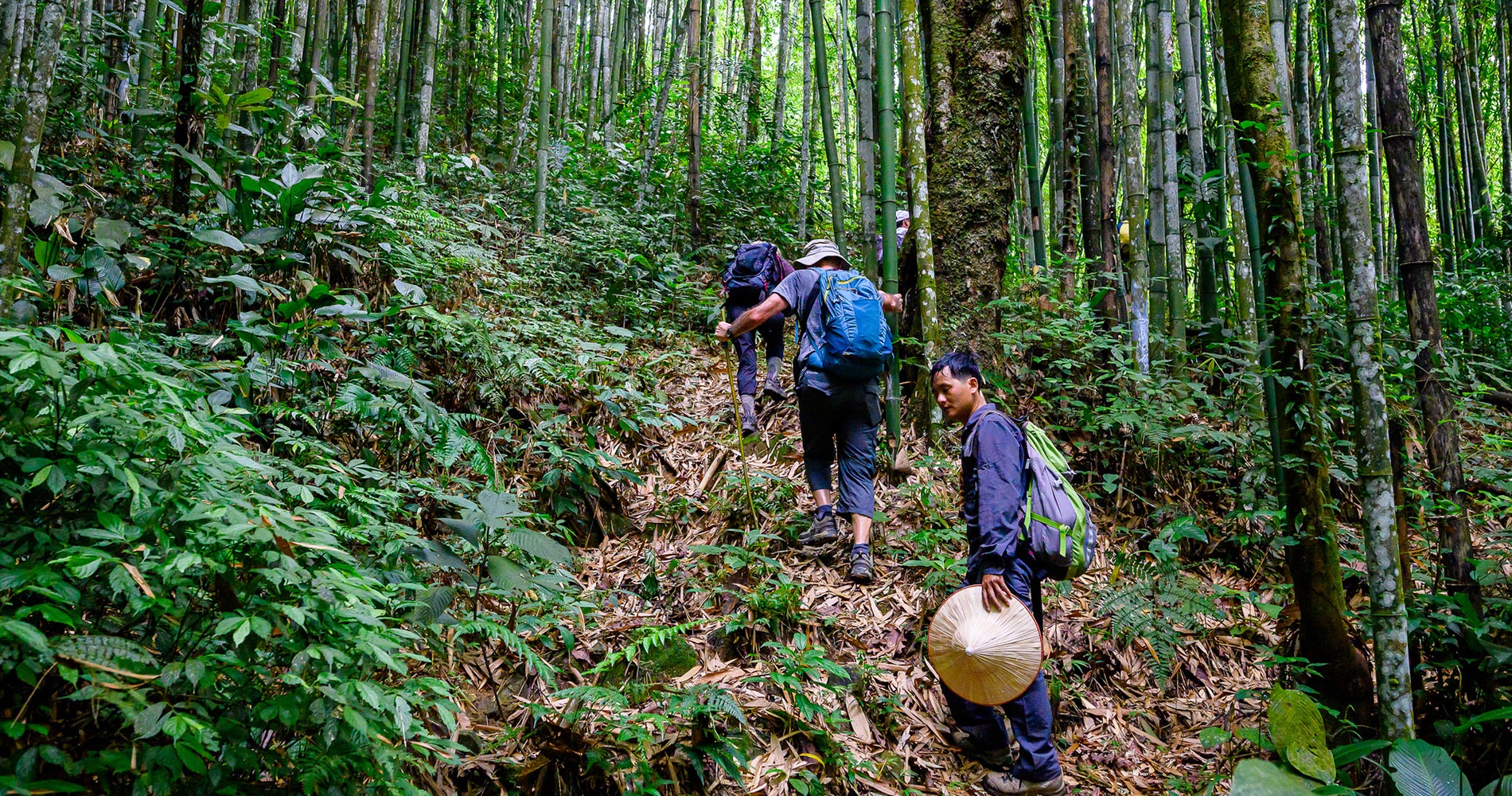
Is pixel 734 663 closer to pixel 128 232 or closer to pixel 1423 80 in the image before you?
pixel 128 232

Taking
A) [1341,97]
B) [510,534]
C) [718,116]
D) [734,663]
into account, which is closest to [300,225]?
[510,534]

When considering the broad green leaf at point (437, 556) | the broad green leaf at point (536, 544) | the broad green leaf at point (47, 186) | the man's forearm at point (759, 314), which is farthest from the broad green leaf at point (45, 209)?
the man's forearm at point (759, 314)

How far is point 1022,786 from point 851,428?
1.66m

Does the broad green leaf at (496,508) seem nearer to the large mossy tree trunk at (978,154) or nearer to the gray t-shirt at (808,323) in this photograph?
the gray t-shirt at (808,323)

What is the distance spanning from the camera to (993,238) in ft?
15.6

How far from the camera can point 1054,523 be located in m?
2.71

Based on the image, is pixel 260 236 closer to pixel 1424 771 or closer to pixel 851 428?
A: pixel 851 428

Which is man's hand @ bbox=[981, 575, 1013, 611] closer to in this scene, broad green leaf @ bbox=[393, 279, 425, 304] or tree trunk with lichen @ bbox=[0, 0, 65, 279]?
broad green leaf @ bbox=[393, 279, 425, 304]

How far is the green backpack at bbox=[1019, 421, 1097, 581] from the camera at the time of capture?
106 inches

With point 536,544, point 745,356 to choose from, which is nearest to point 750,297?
point 745,356

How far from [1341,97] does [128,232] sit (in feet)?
14.5

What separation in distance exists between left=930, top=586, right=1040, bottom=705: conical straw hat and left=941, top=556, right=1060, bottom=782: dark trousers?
8 centimetres

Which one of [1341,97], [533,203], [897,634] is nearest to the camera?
[1341,97]

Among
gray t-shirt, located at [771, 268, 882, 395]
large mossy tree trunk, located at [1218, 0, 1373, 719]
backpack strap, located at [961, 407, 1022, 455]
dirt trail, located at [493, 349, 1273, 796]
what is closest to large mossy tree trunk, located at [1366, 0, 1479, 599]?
large mossy tree trunk, located at [1218, 0, 1373, 719]
